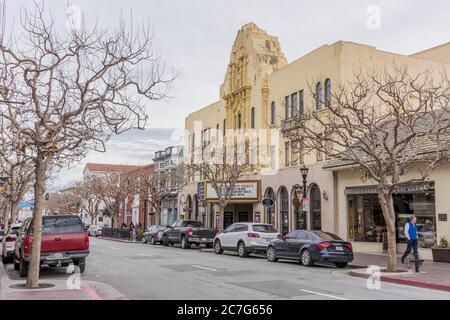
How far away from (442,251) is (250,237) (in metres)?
8.19

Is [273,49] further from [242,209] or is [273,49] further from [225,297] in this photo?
[225,297]

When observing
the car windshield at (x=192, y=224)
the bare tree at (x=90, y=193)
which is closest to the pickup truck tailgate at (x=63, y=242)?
the car windshield at (x=192, y=224)

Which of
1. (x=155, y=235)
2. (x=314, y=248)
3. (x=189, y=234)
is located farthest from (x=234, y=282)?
(x=155, y=235)

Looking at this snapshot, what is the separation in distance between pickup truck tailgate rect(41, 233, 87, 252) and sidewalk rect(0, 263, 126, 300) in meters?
1.42

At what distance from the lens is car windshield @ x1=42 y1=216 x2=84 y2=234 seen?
1549 centimetres

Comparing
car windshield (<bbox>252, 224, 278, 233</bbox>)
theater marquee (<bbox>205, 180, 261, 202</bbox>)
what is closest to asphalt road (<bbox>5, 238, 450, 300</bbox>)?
car windshield (<bbox>252, 224, 278, 233</bbox>)

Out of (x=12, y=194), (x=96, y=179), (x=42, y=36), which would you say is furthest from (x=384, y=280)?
(x=96, y=179)

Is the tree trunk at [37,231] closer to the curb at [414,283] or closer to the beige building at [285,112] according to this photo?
the curb at [414,283]

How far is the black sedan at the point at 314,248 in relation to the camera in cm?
1883

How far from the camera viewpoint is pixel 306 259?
64.2 ft

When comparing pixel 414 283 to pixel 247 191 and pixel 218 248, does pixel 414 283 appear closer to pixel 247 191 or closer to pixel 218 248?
pixel 218 248

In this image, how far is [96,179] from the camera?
205 ft

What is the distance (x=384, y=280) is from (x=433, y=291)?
7.57ft

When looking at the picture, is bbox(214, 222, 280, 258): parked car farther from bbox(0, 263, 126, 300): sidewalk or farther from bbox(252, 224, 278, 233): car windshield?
bbox(0, 263, 126, 300): sidewalk
